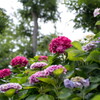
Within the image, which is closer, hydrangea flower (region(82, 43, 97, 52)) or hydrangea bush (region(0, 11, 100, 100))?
hydrangea bush (region(0, 11, 100, 100))

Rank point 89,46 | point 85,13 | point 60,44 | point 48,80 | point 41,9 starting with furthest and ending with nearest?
point 41,9
point 85,13
point 60,44
point 89,46
point 48,80

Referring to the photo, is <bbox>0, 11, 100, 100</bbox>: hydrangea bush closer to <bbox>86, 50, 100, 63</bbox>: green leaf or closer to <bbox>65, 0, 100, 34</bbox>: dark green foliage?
<bbox>86, 50, 100, 63</bbox>: green leaf

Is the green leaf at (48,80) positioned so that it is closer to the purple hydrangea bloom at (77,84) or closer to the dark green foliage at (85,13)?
the purple hydrangea bloom at (77,84)

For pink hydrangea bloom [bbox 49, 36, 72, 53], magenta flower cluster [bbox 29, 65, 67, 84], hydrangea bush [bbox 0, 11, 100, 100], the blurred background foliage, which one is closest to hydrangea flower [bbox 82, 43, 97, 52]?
hydrangea bush [bbox 0, 11, 100, 100]

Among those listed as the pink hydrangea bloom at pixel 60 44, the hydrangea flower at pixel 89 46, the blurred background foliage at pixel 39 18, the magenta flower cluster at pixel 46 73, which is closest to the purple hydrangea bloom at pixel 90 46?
the hydrangea flower at pixel 89 46

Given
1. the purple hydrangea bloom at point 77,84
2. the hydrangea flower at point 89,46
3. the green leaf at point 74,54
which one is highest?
the hydrangea flower at point 89,46

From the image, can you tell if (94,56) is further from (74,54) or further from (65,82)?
(65,82)

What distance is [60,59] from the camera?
5.94ft

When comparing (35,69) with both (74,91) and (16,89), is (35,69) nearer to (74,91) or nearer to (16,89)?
(16,89)

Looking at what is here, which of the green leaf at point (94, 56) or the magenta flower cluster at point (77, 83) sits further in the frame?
the green leaf at point (94, 56)

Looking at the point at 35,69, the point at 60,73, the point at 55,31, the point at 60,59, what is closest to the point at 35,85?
the point at 60,73

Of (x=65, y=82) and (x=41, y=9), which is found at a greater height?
(x=41, y=9)

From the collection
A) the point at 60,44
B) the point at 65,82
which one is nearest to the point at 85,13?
the point at 60,44

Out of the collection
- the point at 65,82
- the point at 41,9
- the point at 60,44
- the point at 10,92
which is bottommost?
the point at 10,92
